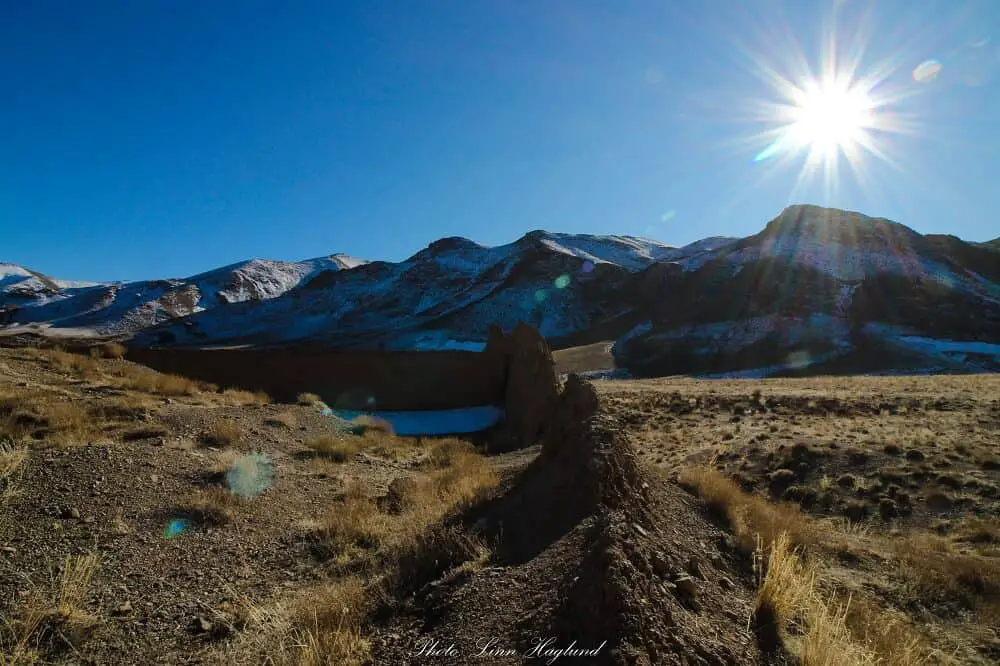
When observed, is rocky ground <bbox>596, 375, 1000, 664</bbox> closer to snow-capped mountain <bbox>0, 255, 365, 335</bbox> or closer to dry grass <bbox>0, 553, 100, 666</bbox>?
dry grass <bbox>0, 553, 100, 666</bbox>

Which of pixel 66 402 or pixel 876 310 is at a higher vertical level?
pixel 876 310

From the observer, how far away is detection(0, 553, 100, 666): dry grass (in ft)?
12.0

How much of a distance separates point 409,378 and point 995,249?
12106 cm

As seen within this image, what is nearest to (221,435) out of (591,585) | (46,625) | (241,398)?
(46,625)

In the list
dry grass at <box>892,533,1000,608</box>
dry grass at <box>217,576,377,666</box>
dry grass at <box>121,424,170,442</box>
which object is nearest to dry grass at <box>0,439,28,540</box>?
dry grass at <box>121,424,170,442</box>

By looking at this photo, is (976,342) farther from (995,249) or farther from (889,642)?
(889,642)

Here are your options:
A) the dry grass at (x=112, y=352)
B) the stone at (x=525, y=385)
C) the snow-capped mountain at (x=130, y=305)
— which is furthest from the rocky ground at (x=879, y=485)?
the snow-capped mountain at (x=130, y=305)

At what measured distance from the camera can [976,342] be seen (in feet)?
195

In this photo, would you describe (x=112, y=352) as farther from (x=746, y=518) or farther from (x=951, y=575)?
(x=951, y=575)

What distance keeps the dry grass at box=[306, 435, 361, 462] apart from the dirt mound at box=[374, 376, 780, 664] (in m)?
7.27

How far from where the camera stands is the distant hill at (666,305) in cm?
6138

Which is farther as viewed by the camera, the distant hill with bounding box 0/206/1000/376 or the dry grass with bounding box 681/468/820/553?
the distant hill with bounding box 0/206/1000/376

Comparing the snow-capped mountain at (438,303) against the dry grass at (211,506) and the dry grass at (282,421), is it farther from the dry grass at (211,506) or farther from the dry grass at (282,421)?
the dry grass at (211,506)

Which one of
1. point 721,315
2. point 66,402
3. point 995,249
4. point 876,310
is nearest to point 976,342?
point 876,310
